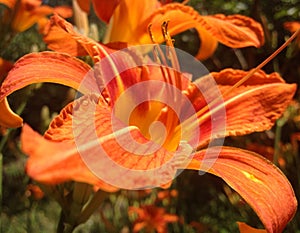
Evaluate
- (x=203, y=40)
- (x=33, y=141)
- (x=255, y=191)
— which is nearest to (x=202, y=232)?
(x=203, y=40)

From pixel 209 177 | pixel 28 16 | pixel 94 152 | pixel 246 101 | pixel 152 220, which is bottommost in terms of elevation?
pixel 209 177

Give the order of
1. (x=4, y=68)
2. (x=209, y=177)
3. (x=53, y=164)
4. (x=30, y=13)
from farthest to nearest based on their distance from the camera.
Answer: (x=209, y=177) < (x=30, y=13) < (x=4, y=68) < (x=53, y=164)

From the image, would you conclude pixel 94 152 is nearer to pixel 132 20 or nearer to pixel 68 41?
pixel 68 41

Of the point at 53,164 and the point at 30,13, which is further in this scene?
the point at 30,13

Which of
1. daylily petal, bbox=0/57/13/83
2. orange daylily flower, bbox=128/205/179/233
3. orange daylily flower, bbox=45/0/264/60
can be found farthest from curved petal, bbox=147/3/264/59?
orange daylily flower, bbox=128/205/179/233

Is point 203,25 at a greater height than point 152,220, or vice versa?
point 203,25

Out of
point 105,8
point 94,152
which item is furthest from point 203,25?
point 94,152

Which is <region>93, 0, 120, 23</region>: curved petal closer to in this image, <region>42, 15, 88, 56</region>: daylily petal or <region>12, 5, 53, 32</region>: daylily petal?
<region>42, 15, 88, 56</region>: daylily petal
